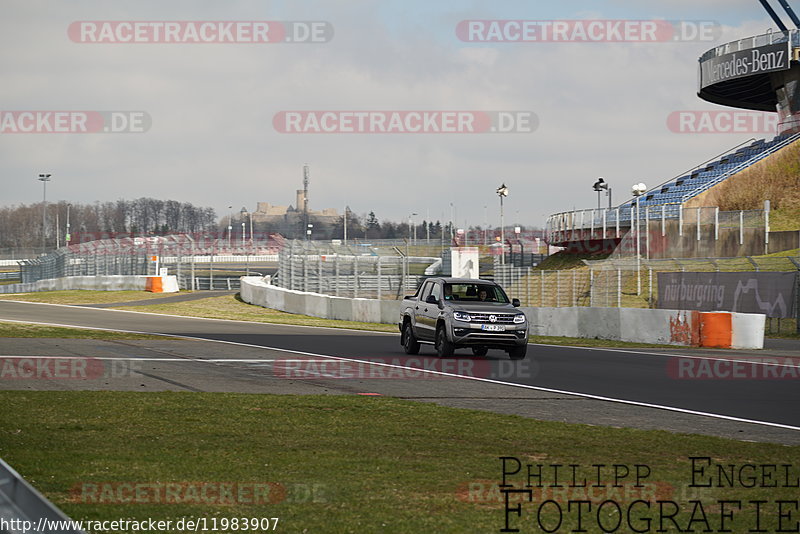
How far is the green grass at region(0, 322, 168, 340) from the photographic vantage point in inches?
1007

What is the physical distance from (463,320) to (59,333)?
1191 centimetres

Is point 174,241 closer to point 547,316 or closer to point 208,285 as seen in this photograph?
point 208,285

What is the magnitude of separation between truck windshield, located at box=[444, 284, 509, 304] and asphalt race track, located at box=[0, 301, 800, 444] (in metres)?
1.25

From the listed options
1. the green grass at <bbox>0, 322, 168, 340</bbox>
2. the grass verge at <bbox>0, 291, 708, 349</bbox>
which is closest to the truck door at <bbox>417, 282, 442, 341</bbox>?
the grass verge at <bbox>0, 291, 708, 349</bbox>

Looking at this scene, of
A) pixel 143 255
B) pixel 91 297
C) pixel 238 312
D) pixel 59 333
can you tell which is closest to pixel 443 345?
pixel 59 333

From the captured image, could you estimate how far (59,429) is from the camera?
1015 centimetres

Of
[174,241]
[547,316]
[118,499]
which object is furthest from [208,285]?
[118,499]

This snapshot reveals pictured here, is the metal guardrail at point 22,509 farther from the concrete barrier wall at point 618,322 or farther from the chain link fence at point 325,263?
the chain link fence at point 325,263

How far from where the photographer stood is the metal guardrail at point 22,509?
3869mm

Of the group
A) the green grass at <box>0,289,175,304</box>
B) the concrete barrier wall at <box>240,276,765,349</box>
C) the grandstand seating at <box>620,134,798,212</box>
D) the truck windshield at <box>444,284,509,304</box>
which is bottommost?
the green grass at <box>0,289,175,304</box>

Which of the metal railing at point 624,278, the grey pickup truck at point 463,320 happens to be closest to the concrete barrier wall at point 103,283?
the metal railing at point 624,278

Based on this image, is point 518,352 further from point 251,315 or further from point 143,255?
point 143,255

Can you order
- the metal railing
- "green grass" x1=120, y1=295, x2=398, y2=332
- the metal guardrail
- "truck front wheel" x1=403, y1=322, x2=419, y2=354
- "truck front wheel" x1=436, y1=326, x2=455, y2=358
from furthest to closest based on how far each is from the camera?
"green grass" x1=120, y1=295, x2=398, y2=332 → the metal railing → "truck front wheel" x1=403, y1=322, x2=419, y2=354 → "truck front wheel" x1=436, y1=326, x2=455, y2=358 → the metal guardrail

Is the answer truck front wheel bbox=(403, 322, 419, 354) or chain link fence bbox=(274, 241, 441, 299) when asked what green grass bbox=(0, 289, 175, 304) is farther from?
truck front wheel bbox=(403, 322, 419, 354)
